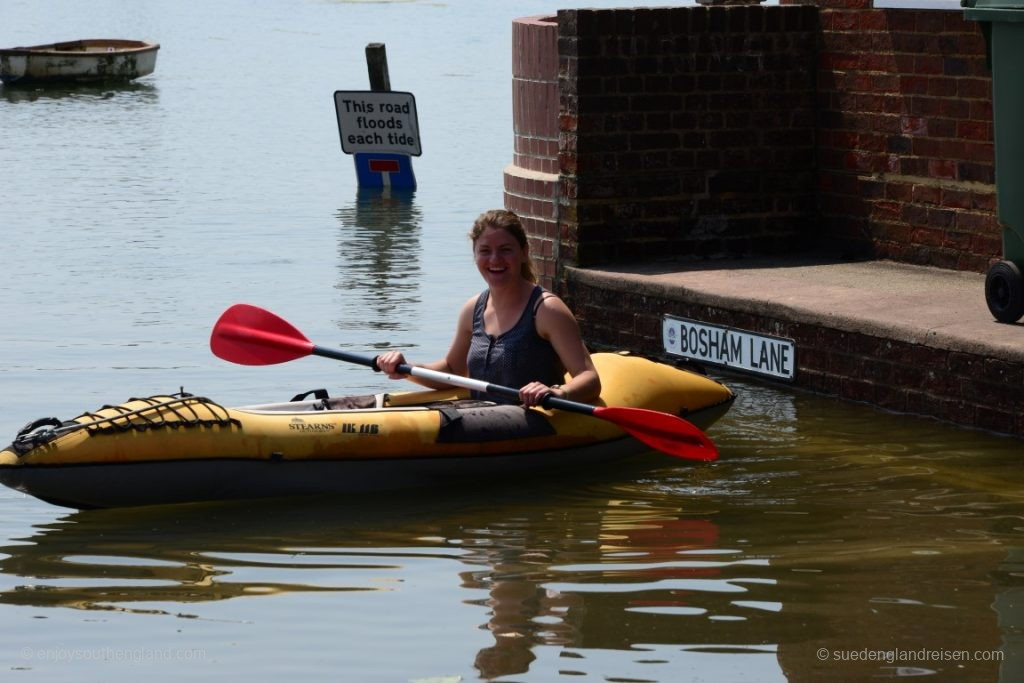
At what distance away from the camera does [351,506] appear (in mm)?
7637

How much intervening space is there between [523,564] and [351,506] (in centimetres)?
114

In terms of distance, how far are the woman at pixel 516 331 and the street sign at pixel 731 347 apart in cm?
187

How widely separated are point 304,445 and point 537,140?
441 centimetres

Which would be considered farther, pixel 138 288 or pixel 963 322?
pixel 138 288

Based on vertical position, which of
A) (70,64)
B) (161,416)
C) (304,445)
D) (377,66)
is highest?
(70,64)

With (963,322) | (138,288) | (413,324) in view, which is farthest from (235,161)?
(963,322)

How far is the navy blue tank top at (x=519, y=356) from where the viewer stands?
26.0 ft

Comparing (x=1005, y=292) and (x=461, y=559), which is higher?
(x=1005, y=292)

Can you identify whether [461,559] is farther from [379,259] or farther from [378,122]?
[378,122]

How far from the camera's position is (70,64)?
115ft

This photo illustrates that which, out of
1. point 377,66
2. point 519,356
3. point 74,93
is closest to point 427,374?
point 519,356

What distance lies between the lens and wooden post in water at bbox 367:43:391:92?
19.8 meters

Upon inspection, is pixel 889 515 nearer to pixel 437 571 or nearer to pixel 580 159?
pixel 437 571

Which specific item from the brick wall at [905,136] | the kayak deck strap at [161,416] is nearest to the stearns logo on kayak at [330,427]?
the kayak deck strap at [161,416]
